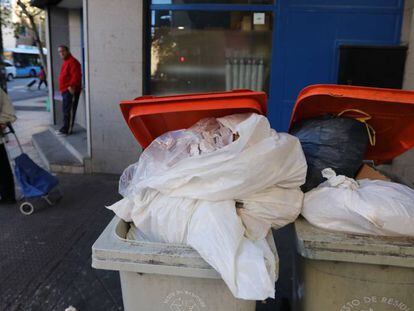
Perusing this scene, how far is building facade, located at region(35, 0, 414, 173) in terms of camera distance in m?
5.13

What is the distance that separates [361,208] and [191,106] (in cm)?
91

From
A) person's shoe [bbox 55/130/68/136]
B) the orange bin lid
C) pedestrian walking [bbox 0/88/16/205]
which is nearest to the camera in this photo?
the orange bin lid

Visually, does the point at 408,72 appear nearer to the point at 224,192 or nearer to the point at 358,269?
the point at 358,269

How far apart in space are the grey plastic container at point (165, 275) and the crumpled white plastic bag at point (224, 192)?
0.08m

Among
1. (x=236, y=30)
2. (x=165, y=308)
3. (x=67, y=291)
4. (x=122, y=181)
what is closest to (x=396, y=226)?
(x=165, y=308)

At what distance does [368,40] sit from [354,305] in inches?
161

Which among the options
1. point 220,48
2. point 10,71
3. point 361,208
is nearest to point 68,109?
point 220,48

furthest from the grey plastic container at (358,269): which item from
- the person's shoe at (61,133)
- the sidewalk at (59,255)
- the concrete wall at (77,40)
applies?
the concrete wall at (77,40)

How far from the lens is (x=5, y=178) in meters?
4.88

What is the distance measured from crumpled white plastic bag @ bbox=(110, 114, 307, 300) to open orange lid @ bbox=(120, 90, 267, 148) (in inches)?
3.1

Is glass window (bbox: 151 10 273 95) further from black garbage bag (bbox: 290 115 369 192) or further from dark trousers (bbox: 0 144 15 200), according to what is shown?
black garbage bag (bbox: 290 115 369 192)

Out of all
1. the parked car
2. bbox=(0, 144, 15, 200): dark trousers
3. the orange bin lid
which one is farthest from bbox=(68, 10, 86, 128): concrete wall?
the parked car

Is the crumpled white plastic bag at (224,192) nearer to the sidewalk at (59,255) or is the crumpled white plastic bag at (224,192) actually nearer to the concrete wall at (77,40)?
the sidewalk at (59,255)

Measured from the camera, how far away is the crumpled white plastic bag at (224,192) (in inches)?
67.2
